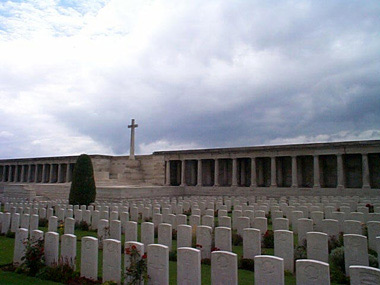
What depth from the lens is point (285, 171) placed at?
35.9m

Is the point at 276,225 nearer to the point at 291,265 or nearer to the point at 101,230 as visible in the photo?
the point at 291,265

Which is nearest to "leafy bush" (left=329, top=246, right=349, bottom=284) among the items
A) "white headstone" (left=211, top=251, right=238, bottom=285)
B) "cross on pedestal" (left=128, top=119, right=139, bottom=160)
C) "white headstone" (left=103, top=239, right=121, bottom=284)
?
"white headstone" (left=211, top=251, right=238, bottom=285)

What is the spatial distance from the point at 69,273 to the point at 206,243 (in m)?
3.42

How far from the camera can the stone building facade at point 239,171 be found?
29034 millimetres

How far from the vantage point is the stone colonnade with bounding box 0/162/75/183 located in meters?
45.4

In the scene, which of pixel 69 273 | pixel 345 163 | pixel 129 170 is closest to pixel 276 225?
pixel 69 273

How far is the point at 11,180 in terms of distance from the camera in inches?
2079

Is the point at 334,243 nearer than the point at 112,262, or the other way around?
the point at 112,262

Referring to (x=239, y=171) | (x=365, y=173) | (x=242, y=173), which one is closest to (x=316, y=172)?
(x=365, y=173)

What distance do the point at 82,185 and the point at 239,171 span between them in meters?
22.8

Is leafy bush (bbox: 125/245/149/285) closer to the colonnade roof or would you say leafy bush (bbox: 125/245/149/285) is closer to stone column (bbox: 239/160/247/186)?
the colonnade roof

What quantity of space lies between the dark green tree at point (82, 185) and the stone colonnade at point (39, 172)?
2570 cm

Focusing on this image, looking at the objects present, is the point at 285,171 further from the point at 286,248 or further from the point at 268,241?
the point at 286,248

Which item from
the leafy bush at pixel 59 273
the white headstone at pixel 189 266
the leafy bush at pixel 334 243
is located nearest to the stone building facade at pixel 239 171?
the leafy bush at pixel 59 273
